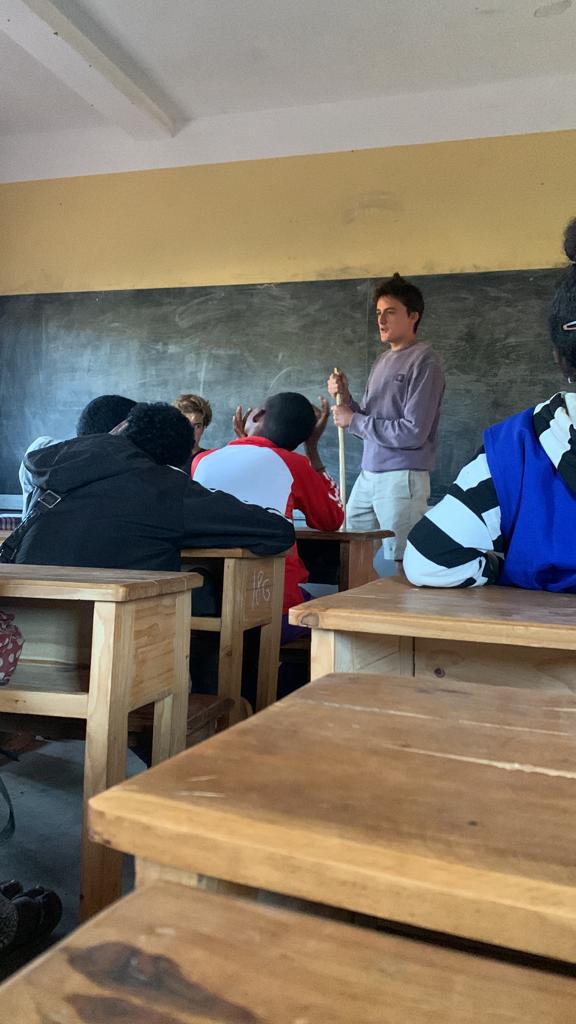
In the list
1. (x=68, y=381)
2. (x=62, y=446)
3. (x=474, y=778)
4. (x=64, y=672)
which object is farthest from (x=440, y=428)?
(x=474, y=778)

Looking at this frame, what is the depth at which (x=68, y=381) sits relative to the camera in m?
5.30

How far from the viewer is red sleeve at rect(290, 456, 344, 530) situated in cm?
272

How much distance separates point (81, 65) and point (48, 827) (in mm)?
3834

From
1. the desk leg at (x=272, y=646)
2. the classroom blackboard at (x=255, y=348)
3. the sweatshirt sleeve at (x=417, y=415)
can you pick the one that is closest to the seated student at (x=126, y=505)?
the desk leg at (x=272, y=646)

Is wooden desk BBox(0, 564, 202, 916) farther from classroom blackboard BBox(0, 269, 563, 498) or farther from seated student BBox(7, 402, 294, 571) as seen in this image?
classroom blackboard BBox(0, 269, 563, 498)

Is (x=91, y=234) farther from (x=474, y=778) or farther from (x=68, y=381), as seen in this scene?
(x=474, y=778)

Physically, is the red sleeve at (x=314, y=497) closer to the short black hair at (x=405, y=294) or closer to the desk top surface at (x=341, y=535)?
the desk top surface at (x=341, y=535)

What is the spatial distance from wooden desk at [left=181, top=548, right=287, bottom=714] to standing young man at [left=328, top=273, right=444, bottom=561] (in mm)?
1506

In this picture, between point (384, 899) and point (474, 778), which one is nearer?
point (384, 899)

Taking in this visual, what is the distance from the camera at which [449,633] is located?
994 millimetres

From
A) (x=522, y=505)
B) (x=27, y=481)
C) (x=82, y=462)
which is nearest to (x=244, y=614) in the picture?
(x=82, y=462)

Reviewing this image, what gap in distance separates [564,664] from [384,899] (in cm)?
83

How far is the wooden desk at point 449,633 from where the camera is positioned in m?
0.98

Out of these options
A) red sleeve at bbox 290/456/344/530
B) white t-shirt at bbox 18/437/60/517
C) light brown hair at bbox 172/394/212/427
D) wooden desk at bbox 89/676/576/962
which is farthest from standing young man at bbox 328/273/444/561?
wooden desk at bbox 89/676/576/962
